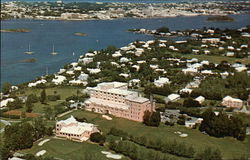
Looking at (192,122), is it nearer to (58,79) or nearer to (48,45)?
(58,79)

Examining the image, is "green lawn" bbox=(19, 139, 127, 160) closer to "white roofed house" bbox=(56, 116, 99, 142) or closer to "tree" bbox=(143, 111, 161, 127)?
"white roofed house" bbox=(56, 116, 99, 142)

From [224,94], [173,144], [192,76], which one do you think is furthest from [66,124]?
[192,76]

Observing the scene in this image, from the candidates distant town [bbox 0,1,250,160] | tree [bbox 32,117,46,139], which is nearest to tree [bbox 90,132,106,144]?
distant town [bbox 0,1,250,160]

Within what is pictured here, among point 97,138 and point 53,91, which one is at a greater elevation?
point 97,138

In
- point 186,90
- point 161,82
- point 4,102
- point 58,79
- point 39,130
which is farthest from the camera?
point 58,79

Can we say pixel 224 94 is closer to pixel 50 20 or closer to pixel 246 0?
pixel 50 20

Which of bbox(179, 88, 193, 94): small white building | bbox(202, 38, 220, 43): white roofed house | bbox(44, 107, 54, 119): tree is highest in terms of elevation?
bbox(202, 38, 220, 43): white roofed house

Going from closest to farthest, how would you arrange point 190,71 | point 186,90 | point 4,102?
1. point 4,102
2. point 186,90
3. point 190,71

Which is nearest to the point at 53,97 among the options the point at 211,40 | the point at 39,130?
the point at 39,130
